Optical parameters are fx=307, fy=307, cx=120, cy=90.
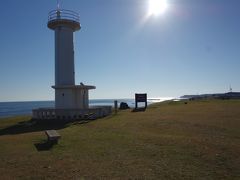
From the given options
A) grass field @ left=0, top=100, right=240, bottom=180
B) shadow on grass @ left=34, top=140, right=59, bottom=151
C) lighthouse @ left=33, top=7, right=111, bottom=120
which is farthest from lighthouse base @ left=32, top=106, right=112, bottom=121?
shadow on grass @ left=34, top=140, right=59, bottom=151

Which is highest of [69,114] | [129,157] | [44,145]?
[69,114]

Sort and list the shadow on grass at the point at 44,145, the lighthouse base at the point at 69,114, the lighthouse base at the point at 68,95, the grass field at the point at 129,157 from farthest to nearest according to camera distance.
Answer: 1. the lighthouse base at the point at 68,95
2. the lighthouse base at the point at 69,114
3. the shadow on grass at the point at 44,145
4. the grass field at the point at 129,157

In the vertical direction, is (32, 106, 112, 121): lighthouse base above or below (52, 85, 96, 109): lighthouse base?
below

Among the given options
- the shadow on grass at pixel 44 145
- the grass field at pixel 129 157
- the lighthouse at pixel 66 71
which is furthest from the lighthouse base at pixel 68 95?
the shadow on grass at pixel 44 145

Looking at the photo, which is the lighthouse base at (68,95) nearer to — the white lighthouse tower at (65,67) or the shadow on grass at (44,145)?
the white lighthouse tower at (65,67)

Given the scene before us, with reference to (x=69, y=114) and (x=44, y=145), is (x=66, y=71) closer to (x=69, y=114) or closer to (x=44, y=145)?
(x=69, y=114)

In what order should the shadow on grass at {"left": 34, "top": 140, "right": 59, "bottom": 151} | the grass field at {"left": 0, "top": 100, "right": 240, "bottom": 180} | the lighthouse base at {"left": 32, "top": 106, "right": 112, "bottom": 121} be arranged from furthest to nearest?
the lighthouse base at {"left": 32, "top": 106, "right": 112, "bottom": 121} → the shadow on grass at {"left": 34, "top": 140, "right": 59, "bottom": 151} → the grass field at {"left": 0, "top": 100, "right": 240, "bottom": 180}

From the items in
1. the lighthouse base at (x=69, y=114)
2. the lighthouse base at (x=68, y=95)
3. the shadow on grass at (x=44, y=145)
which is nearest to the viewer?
the shadow on grass at (x=44, y=145)

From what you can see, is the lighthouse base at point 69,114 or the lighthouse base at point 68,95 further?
the lighthouse base at point 68,95

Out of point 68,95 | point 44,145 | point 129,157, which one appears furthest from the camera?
point 68,95

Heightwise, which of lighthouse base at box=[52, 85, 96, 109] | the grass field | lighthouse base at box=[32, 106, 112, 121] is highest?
lighthouse base at box=[52, 85, 96, 109]

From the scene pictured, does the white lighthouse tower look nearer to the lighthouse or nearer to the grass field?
the lighthouse

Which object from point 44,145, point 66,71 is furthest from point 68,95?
point 44,145

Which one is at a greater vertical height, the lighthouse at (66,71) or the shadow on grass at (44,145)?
the lighthouse at (66,71)
